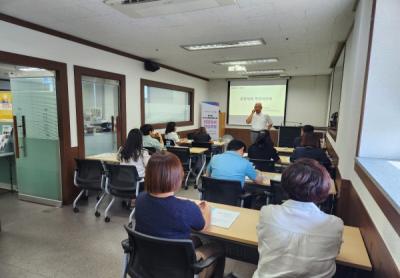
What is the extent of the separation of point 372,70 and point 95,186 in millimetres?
3466

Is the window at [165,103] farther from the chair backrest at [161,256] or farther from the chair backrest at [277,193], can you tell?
the chair backrest at [161,256]

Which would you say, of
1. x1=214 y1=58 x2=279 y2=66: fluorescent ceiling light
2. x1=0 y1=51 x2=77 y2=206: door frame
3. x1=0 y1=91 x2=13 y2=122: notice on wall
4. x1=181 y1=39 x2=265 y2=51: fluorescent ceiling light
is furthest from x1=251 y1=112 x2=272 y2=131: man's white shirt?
x1=0 y1=91 x2=13 y2=122: notice on wall

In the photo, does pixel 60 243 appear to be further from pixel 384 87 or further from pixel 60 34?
pixel 384 87

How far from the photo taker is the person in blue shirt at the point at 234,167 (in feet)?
8.52

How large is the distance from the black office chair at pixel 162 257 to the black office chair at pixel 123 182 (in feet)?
5.89

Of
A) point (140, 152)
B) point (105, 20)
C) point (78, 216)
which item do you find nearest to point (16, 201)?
point (78, 216)

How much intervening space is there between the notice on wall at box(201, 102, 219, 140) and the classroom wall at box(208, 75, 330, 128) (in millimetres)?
2384

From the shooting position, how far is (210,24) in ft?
10.6

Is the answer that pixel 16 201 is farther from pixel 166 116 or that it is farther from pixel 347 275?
pixel 347 275

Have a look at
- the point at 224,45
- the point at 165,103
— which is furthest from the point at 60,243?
the point at 165,103

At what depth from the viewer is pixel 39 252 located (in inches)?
101

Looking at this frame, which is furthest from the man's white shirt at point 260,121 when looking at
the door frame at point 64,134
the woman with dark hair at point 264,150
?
the door frame at point 64,134

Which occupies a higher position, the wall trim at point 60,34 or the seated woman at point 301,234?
the wall trim at point 60,34

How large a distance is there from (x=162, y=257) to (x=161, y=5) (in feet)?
7.79
